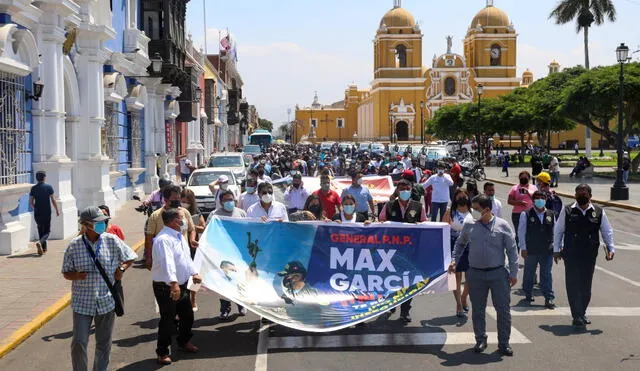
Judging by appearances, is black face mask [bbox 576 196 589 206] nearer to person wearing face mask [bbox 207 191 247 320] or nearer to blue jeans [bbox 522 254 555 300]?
blue jeans [bbox 522 254 555 300]

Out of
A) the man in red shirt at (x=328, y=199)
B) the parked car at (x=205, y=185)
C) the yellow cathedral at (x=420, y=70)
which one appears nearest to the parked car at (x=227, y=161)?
the parked car at (x=205, y=185)

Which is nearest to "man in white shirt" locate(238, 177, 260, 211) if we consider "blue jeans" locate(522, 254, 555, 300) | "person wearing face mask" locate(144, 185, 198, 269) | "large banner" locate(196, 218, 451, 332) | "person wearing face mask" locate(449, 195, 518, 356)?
"large banner" locate(196, 218, 451, 332)

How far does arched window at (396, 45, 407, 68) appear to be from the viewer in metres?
119

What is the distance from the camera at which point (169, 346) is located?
7926mm

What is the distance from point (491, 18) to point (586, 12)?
188 feet

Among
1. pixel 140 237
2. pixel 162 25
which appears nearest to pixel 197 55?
pixel 162 25

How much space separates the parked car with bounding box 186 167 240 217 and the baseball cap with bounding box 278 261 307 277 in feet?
36.4

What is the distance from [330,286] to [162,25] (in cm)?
2387

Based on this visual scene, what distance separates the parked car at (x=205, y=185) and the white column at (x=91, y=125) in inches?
94.3

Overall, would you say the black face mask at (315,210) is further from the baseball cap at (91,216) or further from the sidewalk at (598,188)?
the sidewalk at (598,188)

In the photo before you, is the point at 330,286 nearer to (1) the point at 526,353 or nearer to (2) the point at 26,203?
(1) the point at 526,353

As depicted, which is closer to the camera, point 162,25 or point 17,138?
point 17,138

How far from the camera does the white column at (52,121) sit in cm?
1633

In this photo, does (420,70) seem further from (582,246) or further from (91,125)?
(582,246)
